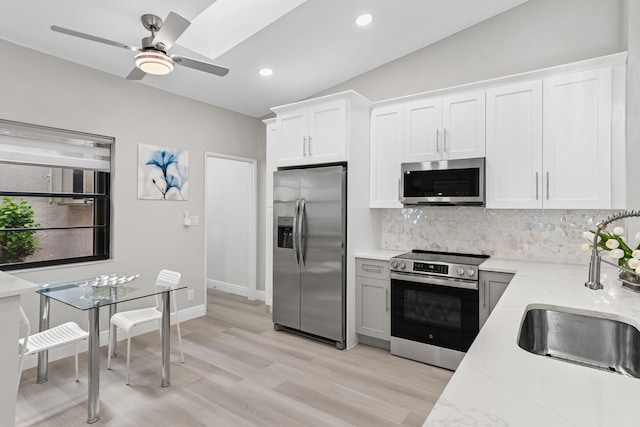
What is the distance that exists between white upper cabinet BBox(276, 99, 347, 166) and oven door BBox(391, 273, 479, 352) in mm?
1379

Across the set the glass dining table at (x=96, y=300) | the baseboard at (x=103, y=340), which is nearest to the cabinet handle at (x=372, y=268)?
the glass dining table at (x=96, y=300)

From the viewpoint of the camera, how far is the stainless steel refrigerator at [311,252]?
3396 millimetres

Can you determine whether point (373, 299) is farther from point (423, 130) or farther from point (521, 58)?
point (521, 58)

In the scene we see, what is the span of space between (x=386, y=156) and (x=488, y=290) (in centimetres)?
161

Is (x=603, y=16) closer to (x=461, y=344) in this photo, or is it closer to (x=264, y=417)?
(x=461, y=344)

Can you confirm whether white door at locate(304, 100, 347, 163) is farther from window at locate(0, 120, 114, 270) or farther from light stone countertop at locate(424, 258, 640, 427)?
light stone countertop at locate(424, 258, 640, 427)

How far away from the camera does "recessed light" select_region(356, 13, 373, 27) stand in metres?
3.00

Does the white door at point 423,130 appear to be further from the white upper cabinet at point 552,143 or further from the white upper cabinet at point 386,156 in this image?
the white upper cabinet at point 552,143

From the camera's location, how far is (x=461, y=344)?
9.46ft

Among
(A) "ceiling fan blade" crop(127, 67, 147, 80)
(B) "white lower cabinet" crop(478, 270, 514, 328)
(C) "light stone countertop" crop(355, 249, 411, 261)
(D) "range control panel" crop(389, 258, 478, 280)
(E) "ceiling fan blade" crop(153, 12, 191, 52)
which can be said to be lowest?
(B) "white lower cabinet" crop(478, 270, 514, 328)

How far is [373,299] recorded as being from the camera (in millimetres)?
3428

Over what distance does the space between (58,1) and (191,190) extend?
2171 millimetres

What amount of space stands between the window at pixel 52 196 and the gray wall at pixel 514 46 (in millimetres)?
3067

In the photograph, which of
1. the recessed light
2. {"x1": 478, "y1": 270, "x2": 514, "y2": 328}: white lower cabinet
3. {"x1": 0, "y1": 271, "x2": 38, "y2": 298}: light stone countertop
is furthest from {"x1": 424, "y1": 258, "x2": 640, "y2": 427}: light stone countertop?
the recessed light
